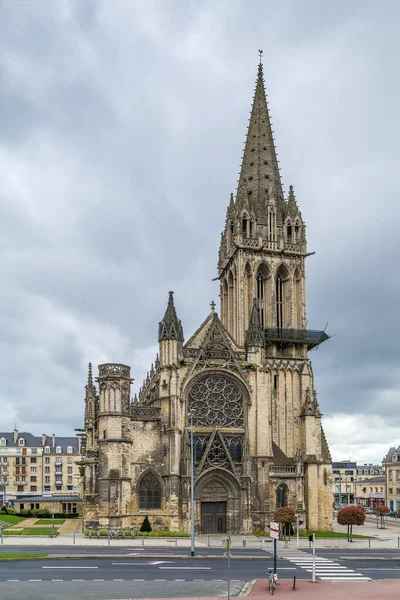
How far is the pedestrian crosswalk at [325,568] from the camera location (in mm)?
32281

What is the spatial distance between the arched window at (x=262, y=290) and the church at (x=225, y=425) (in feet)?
0.47

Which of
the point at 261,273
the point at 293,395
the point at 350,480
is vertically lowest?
the point at 350,480

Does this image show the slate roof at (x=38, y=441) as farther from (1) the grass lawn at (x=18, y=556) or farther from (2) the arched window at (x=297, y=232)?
(1) the grass lawn at (x=18, y=556)

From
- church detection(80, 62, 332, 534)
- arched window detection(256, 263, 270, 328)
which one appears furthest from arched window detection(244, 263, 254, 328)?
arched window detection(256, 263, 270, 328)

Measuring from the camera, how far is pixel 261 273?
73.0 m

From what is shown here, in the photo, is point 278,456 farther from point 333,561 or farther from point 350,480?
point 350,480

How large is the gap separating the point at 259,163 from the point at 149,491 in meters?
36.5

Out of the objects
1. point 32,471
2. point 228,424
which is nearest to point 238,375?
point 228,424

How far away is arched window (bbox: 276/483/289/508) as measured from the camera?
6178 centimetres

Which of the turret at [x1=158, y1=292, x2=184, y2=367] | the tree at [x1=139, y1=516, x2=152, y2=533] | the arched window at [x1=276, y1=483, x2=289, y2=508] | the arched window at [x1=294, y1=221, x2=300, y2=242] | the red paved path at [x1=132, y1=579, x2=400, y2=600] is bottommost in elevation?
the tree at [x1=139, y1=516, x2=152, y2=533]

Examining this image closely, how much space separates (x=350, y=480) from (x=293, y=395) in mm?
118870

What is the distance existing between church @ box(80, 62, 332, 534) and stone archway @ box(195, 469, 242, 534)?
3.3 inches

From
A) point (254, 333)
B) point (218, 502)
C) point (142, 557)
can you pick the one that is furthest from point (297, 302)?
point (142, 557)

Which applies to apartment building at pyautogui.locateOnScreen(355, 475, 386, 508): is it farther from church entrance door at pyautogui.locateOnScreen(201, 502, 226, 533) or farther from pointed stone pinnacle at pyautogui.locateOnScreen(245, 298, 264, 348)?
church entrance door at pyautogui.locateOnScreen(201, 502, 226, 533)
